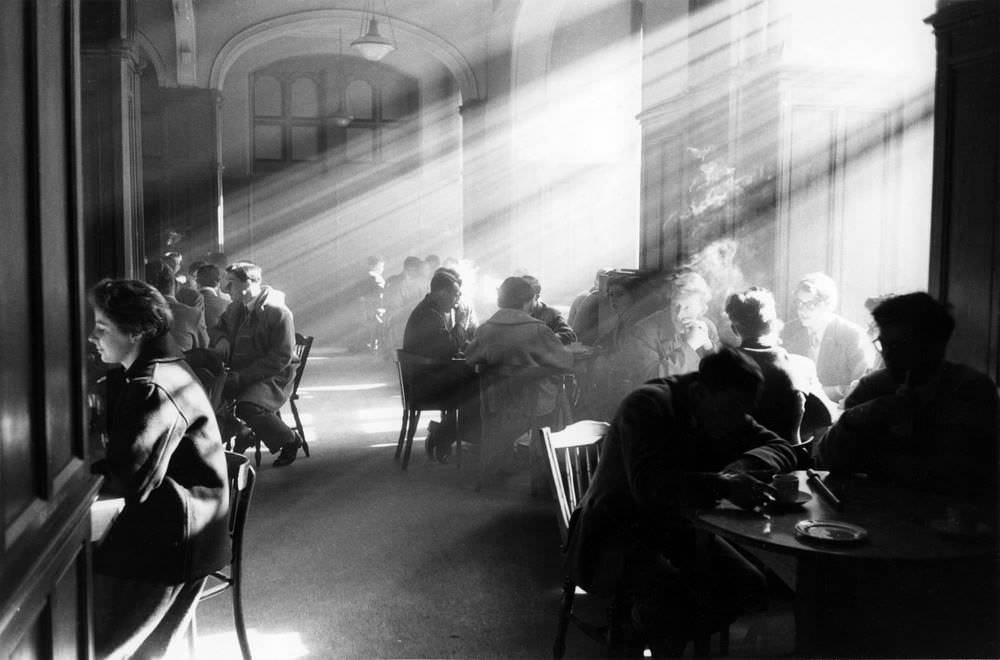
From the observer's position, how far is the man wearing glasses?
194 inches

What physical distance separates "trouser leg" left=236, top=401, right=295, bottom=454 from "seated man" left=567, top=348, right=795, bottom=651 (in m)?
3.71

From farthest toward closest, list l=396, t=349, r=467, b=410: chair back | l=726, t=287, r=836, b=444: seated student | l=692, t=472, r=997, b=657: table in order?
l=396, t=349, r=467, b=410: chair back < l=726, t=287, r=836, b=444: seated student < l=692, t=472, r=997, b=657: table

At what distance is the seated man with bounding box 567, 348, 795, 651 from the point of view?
2701 millimetres

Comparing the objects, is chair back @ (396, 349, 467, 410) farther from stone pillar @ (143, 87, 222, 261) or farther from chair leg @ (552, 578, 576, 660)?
stone pillar @ (143, 87, 222, 261)

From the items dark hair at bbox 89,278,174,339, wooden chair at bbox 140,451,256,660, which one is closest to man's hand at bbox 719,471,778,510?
wooden chair at bbox 140,451,256,660

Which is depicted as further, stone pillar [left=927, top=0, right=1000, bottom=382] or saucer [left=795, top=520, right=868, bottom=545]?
stone pillar [left=927, top=0, right=1000, bottom=382]

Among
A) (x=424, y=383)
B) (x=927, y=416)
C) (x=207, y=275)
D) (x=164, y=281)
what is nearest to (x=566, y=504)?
(x=927, y=416)

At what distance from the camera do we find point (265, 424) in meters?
6.33

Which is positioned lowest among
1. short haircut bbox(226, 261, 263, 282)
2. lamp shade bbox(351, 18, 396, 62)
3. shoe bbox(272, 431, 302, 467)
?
shoe bbox(272, 431, 302, 467)

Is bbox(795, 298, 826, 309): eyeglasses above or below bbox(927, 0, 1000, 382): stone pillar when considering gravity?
below

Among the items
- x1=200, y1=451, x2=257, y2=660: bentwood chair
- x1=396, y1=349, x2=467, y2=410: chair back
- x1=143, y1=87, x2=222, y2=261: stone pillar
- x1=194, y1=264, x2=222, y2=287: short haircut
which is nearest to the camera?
x1=200, y1=451, x2=257, y2=660: bentwood chair

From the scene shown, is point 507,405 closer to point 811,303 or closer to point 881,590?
point 811,303

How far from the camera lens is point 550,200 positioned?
39.1 ft

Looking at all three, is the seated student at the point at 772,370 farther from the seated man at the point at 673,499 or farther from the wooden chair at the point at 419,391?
the wooden chair at the point at 419,391
